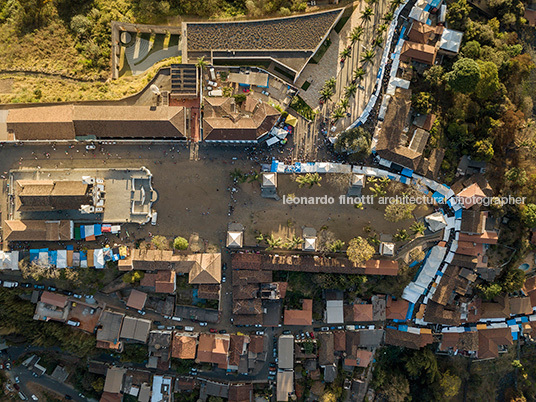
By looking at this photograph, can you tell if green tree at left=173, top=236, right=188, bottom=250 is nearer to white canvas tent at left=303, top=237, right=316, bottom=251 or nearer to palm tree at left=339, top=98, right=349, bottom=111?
white canvas tent at left=303, top=237, right=316, bottom=251

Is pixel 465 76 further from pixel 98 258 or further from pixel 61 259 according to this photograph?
pixel 61 259

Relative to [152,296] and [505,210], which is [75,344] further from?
[505,210]

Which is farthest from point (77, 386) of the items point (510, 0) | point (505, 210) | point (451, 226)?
point (510, 0)

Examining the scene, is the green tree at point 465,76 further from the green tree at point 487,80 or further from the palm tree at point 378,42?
the palm tree at point 378,42

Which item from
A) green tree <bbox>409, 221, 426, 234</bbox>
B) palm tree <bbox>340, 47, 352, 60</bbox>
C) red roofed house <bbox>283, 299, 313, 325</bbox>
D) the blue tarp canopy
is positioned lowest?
red roofed house <bbox>283, 299, 313, 325</bbox>

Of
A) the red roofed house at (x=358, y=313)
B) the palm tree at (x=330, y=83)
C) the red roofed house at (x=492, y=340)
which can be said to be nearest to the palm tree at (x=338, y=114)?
the palm tree at (x=330, y=83)

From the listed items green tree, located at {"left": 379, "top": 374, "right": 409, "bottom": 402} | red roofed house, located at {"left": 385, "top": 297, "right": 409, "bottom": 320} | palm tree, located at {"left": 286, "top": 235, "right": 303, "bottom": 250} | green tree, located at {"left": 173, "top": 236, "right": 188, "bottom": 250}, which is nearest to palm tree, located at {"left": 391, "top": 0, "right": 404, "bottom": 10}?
palm tree, located at {"left": 286, "top": 235, "right": 303, "bottom": 250}

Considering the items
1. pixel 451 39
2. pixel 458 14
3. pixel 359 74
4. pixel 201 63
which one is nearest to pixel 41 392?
pixel 201 63
